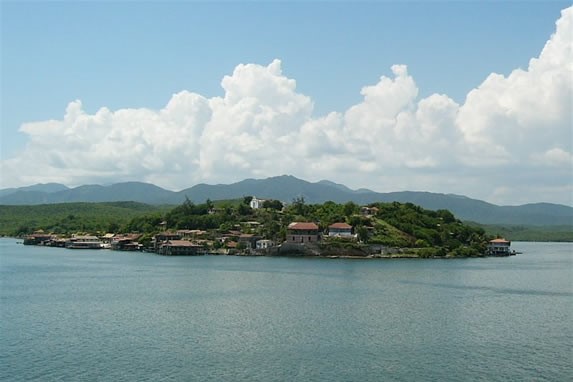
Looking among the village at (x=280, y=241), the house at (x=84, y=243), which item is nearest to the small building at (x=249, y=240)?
the village at (x=280, y=241)

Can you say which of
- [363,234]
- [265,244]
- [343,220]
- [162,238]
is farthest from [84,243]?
[363,234]

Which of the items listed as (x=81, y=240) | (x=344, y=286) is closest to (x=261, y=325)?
(x=344, y=286)

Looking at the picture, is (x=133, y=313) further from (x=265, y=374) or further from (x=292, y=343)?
(x=265, y=374)

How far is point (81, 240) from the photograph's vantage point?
408 feet

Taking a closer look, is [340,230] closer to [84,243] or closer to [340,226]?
[340,226]

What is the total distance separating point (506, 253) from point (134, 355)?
9657cm

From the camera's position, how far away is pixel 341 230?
101 metres

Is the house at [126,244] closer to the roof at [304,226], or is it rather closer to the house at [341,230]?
the roof at [304,226]

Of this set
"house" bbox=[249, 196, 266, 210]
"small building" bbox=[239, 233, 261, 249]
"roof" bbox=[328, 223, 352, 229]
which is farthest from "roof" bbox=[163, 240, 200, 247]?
"house" bbox=[249, 196, 266, 210]

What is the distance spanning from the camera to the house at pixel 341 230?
101 metres

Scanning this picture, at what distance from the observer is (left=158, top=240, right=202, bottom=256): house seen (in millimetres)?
102750

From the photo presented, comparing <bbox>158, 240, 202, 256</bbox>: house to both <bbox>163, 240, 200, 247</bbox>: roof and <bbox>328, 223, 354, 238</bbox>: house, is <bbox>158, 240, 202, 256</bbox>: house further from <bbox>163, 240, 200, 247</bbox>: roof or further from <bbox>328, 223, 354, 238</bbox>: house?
<bbox>328, 223, 354, 238</bbox>: house

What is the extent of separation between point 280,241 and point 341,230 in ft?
34.2

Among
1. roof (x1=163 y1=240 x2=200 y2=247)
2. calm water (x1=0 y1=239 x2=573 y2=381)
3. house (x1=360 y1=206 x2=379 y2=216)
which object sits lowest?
calm water (x1=0 y1=239 x2=573 y2=381)
